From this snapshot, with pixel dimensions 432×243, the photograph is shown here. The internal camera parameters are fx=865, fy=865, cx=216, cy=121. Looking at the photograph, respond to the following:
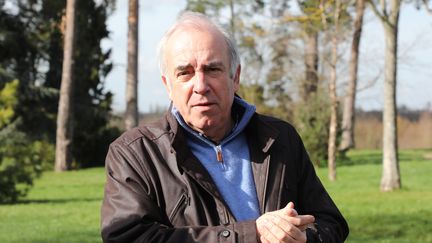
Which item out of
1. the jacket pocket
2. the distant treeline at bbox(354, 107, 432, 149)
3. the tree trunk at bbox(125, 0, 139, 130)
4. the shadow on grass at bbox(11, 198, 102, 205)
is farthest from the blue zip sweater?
the distant treeline at bbox(354, 107, 432, 149)

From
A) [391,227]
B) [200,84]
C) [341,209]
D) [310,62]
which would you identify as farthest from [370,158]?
[200,84]

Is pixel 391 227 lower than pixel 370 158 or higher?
higher

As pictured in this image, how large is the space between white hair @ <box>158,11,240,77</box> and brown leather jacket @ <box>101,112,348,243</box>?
23 centimetres

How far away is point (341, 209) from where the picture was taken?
15688mm

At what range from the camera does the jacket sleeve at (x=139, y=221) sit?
306 centimetres

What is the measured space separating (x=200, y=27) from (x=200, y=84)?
0.78 ft

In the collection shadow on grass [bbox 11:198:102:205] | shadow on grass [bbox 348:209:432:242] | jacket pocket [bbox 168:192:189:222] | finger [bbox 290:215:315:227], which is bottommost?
shadow on grass [bbox 11:198:102:205]

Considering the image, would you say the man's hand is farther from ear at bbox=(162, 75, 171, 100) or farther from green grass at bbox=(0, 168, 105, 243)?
green grass at bbox=(0, 168, 105, 243)

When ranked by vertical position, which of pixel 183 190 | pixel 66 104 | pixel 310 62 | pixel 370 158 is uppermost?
pixel 310 62

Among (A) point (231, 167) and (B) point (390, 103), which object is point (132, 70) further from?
(A) point (231, 167)

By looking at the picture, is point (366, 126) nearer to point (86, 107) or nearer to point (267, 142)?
point (86, 107)

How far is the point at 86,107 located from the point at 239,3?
33.5 ft

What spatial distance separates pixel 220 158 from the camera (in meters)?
3.31

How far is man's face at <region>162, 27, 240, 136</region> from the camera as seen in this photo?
3254 millimetres
